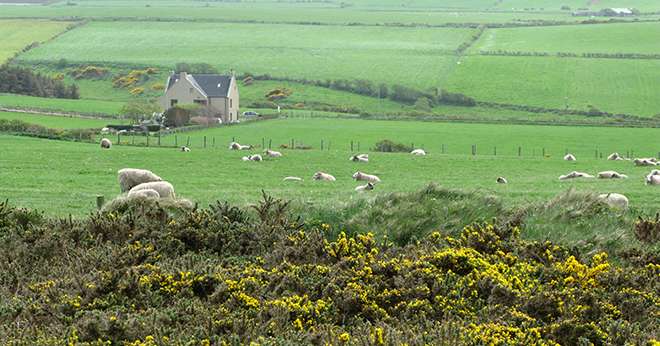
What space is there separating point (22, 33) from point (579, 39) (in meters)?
96.3

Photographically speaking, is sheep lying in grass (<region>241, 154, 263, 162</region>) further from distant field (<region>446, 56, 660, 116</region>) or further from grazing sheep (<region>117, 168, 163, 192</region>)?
distant field (<region>446, 56, 660, 116</region>)

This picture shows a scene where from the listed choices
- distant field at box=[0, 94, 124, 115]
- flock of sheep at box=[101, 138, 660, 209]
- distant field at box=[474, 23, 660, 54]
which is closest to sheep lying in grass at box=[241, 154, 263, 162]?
flock of sheep at box=[101, 138, 660, 209]

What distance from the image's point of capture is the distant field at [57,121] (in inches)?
2980

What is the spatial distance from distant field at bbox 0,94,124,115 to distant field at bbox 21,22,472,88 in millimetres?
31224

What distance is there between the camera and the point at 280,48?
14638 cm

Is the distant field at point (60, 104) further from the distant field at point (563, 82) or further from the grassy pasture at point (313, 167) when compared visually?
the distant field at point (563, 82)

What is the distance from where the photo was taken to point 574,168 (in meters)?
46.5

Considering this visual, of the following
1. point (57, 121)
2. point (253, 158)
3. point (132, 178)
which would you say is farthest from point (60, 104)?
point (132, 178)

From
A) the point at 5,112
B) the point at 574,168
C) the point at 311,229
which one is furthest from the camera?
the point at 5,112

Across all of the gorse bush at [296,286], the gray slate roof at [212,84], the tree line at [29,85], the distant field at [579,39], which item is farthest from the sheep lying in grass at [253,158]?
the distant field at [579,39]

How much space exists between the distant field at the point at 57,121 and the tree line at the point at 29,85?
2489cm

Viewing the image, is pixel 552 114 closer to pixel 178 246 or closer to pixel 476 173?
pixel 476 173

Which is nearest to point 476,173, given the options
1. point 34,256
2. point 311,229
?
point 311,229

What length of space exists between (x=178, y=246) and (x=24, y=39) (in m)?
151
